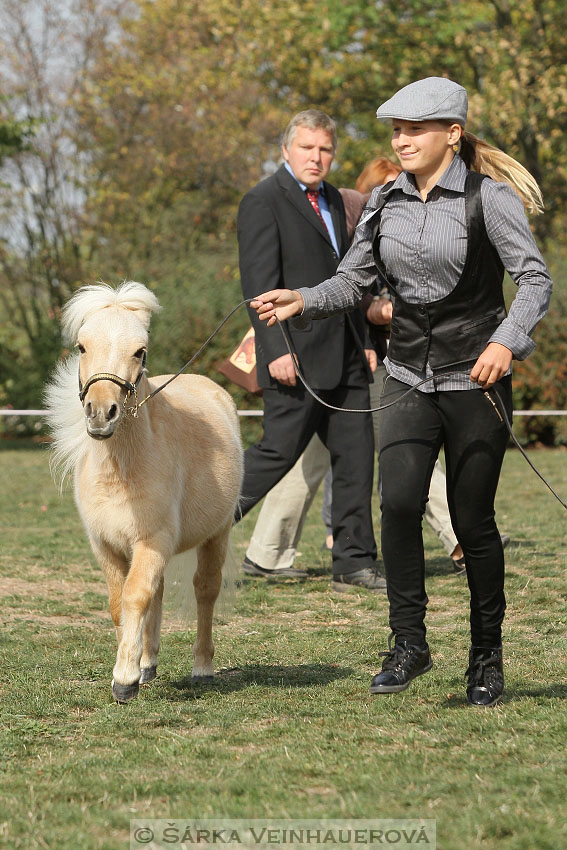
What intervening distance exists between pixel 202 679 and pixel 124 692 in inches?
32.5

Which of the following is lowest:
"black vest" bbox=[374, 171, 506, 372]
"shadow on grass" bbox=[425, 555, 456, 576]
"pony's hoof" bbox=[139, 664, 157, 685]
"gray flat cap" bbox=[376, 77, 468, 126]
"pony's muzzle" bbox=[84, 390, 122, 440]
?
"shadow on grass" bbox=[425, 555, 456, 576]

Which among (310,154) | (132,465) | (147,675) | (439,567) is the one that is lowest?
(439,567)

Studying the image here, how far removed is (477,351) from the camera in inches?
175

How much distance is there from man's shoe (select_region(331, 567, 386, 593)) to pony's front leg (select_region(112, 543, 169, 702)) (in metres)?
3.10

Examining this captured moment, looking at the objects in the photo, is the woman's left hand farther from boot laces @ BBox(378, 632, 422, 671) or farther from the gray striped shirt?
boot laces @ BBox(378, 632, 422, 671)

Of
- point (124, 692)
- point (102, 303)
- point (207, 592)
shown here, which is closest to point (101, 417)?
point (102, 303)

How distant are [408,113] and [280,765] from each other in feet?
8.32

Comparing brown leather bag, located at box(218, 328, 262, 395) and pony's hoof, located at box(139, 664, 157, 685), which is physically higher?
brown leather bag, located at box(218, 328, 262, 395)

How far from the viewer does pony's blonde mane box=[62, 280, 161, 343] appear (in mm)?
4777

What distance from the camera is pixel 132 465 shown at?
4.81 metres

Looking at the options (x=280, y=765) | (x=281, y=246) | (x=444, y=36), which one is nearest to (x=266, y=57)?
(x=444, y=36)

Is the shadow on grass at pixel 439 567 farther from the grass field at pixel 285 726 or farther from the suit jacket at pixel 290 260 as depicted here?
the suit jacket at pixel 290 260

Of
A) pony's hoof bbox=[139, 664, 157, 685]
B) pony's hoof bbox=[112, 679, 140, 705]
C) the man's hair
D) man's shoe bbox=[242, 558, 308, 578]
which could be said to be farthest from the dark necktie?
pony's hoof bbox=[112, 679, 140, 705]

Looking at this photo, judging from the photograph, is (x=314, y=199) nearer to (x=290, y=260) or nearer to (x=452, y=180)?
(x=290, y=260)
